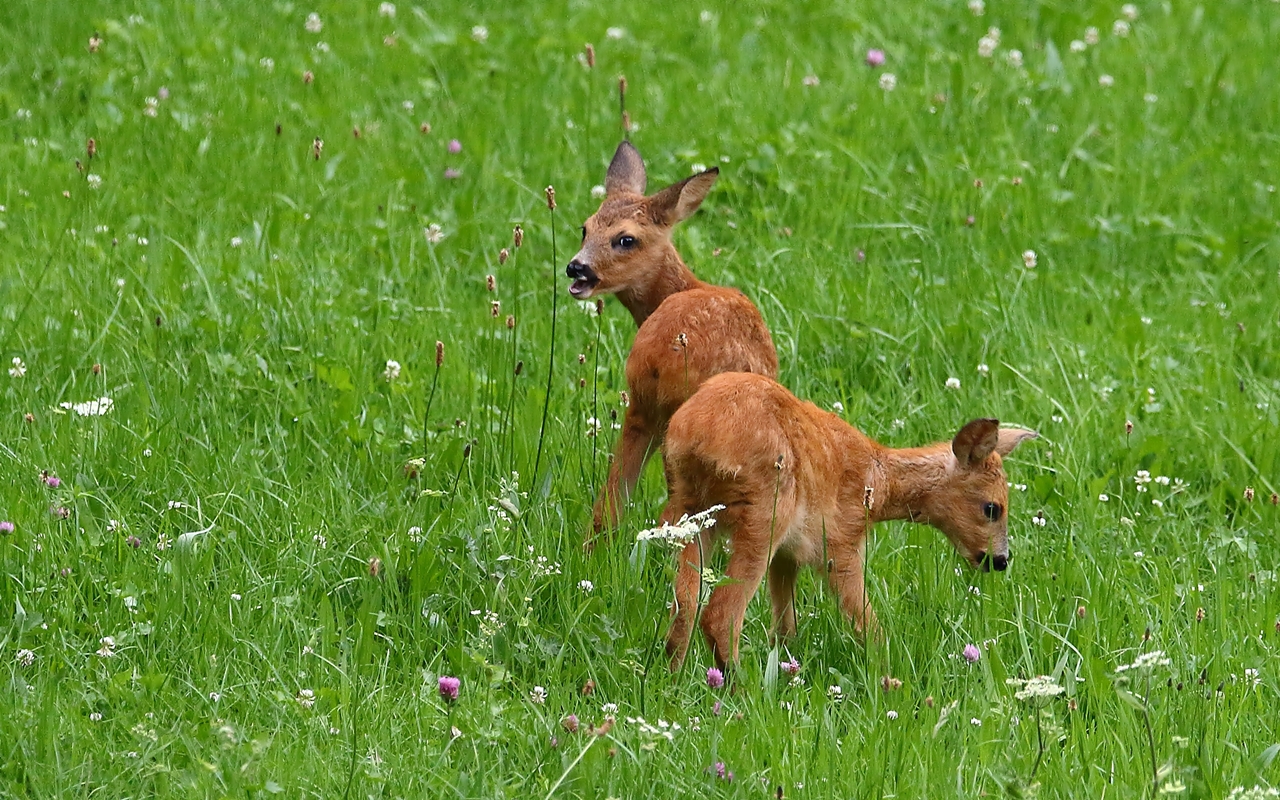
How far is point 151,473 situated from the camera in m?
5.83

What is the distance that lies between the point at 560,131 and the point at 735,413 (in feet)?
15.7

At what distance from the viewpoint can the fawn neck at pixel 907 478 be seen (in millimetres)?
5691

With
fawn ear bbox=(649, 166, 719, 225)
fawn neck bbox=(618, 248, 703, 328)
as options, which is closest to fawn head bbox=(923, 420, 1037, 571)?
fawn neck bbox=(618, 248, 703, 328)

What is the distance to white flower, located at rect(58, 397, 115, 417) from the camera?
607 cm

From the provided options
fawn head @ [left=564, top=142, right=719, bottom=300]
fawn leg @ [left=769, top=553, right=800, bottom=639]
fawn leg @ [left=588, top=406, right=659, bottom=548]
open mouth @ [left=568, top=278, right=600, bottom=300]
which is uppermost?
fawn head @ [left=564, top=142, right=719, bottom=300]

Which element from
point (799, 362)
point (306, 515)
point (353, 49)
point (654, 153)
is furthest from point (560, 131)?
point (306, 515)

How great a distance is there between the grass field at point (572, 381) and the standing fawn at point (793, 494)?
0.13 metres

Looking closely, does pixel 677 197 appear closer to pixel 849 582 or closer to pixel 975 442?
pixel 975 442

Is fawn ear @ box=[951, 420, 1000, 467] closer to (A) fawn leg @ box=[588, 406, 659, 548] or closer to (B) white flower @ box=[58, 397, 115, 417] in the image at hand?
(A) fawn leg @ box=[588, 406, 659, 548]

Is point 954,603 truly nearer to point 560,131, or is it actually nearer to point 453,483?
point 453,483

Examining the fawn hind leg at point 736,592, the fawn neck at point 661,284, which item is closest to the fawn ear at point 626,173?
the fawn neck at point 661,284

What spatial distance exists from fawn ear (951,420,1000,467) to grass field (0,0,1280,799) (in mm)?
392

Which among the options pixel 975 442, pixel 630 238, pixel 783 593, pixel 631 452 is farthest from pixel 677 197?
pixel 783 593

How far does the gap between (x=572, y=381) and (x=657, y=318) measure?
3.95ft
